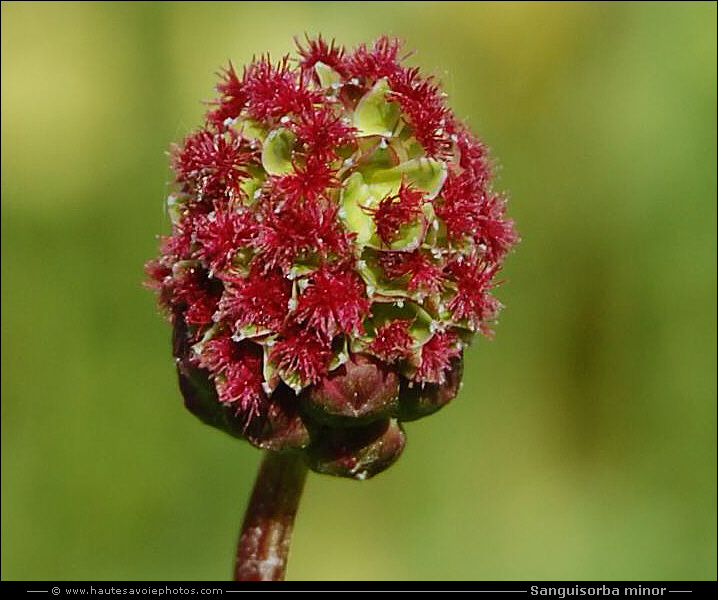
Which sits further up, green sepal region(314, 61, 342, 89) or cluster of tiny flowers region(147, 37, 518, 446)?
green sepal region(314, 61, 342, 89)

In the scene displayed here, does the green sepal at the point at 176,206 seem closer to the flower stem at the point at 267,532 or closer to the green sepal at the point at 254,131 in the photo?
the green sepal at the point at 254,131

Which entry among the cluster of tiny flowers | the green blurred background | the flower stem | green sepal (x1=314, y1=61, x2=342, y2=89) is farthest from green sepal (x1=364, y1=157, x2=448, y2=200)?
the green blurred background

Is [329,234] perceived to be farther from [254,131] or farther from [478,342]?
[478,342]

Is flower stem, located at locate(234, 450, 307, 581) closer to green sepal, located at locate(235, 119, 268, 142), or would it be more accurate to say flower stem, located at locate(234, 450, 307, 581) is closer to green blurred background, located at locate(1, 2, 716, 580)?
green sepal, located at locate(235, 119, 268, 142)

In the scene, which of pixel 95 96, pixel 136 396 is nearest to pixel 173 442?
pixel 136 396

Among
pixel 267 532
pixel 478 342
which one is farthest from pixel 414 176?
pixel 478 342

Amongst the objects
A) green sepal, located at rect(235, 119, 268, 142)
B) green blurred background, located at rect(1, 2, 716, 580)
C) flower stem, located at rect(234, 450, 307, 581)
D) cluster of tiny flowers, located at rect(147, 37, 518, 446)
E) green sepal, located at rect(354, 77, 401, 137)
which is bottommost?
flower stem, located at rect(234, 450, 307, 581)
